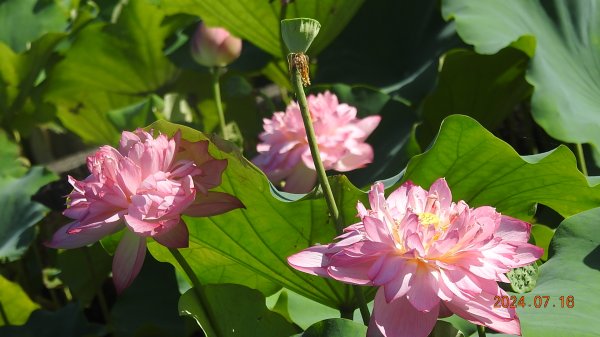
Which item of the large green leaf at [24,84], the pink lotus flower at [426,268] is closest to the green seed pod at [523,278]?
the pink lotus flower at [426,268]

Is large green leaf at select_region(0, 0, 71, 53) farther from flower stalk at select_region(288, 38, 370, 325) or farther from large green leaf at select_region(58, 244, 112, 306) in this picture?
flower stalk at select_region(288, 38, 370, 325)

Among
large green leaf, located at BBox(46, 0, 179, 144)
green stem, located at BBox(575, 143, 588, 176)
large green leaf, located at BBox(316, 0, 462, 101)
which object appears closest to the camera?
green stem, located at BBox(575, 143, 588, 176)

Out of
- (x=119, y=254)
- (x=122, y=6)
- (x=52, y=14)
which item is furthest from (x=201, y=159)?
(x=52, y=14)

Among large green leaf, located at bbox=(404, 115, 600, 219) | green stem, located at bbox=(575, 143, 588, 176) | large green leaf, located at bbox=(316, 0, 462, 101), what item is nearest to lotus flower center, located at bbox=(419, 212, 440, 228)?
large green leaf, located at bbox=(404, 115, 600, 219)

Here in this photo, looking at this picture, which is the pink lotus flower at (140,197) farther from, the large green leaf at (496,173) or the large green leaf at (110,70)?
the large green leaf at (110,70)

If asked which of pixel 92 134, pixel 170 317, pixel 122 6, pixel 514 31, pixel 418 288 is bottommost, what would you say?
pixel 92 134

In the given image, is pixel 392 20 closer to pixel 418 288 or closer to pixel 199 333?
pixel 199 333
